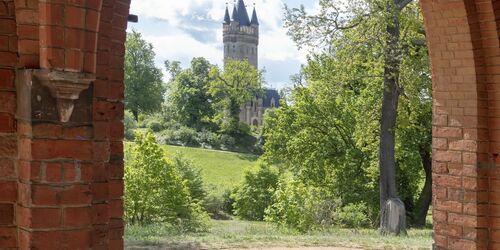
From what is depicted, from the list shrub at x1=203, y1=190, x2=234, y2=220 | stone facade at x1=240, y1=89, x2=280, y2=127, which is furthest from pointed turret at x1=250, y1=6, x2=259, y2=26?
shrub at x1=203, y1=190, x2=234, y2=220

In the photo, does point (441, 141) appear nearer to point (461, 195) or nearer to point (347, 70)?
point (461, 195)

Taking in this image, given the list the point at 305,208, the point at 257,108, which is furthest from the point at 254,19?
the point at 305,208

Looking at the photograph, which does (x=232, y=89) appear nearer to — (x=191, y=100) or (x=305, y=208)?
(x=191, y=100)

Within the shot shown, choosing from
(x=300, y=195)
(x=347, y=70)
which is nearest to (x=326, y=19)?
(x=347, y=70)

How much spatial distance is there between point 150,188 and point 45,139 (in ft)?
61.4

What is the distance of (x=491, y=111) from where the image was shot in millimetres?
4113

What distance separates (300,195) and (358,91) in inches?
315

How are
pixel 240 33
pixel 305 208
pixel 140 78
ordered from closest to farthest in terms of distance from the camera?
pixel 305 208 → pixel 140 78 → pixel 240 33

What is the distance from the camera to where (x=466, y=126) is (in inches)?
165

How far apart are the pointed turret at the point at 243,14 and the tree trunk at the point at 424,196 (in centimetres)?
9544

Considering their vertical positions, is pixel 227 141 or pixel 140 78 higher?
pixel 140 78

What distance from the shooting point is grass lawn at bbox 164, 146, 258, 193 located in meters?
38.9

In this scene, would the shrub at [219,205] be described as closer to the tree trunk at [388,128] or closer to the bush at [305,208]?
the bush at [305,208]

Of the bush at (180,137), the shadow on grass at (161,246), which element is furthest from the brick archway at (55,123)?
the bush at (180,137)
